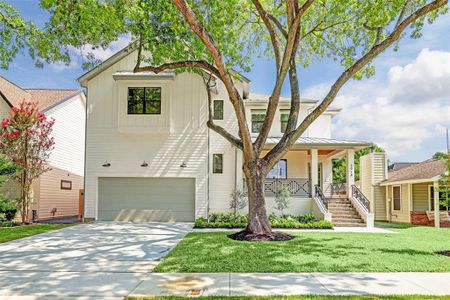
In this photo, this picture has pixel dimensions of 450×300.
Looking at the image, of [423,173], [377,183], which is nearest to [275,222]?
[423,173]

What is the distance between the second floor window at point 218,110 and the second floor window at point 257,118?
8.58ft

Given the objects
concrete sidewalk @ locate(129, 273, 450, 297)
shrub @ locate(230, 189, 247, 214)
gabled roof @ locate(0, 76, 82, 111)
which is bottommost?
concrete sidewalk @ locate(129, 273, 450, 297)

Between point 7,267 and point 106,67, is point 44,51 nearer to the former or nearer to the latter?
point 106,67

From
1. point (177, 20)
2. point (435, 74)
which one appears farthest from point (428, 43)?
point (177, 20)

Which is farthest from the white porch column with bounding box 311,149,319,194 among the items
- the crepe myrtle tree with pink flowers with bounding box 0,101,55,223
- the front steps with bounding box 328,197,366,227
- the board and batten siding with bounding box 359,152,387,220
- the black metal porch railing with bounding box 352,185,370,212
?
the crepe myrtle tree with pink flowers with bounding box 0,101,55,223

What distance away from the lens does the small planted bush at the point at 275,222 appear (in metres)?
13.9

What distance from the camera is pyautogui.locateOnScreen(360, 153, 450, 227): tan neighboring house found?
17317mm

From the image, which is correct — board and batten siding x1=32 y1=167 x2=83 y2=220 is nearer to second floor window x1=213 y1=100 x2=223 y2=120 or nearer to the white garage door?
the white garage door

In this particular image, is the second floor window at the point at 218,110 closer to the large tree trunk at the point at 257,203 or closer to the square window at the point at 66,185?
the large tree trunk at the point at 257,203

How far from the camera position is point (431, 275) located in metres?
6.38

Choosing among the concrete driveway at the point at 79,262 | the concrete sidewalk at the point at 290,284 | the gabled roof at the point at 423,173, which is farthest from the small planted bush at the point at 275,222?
the concrete sidewalk at the point at 290,284

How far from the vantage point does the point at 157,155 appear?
16.7m

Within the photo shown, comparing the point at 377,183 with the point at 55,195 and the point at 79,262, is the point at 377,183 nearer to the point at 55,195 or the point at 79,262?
the point at 79,262

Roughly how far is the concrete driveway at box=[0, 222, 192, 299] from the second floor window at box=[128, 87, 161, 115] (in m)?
6.49
